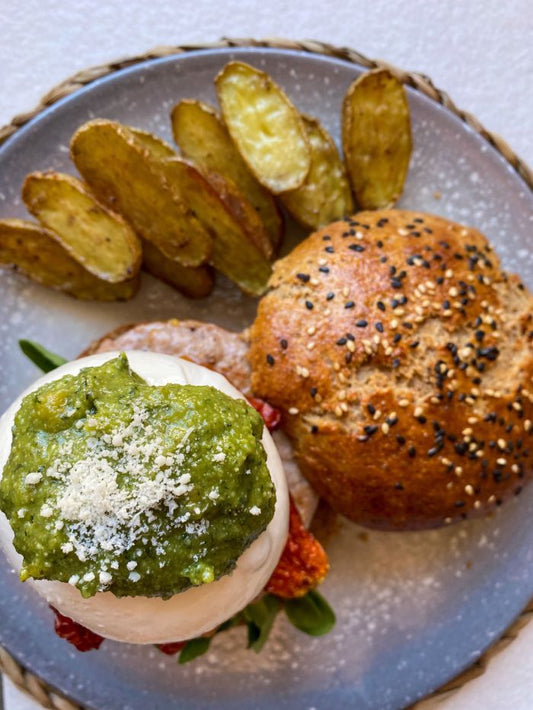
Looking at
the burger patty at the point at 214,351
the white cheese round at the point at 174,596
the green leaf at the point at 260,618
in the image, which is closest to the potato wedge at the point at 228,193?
the burger patty at the point at 214,351

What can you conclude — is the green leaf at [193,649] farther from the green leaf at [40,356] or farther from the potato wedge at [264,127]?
the potato wedge at [264,127]

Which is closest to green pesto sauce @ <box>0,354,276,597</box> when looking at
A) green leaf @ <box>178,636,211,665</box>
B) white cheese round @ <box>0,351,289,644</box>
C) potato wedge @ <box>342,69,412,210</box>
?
white cheese round @ <box>0,351,289,644</box>

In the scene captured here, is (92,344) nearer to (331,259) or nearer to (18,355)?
(18,355)

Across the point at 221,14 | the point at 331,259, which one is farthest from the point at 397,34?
the point at 331,259

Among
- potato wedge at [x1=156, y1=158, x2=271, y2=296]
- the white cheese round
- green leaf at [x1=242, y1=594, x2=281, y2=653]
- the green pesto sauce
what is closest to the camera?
the green pesto sauce

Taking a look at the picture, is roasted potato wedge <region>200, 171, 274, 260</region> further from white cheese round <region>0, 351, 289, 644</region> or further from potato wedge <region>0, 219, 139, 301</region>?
white cheese round <region>0, 351, 289, 644</region>
